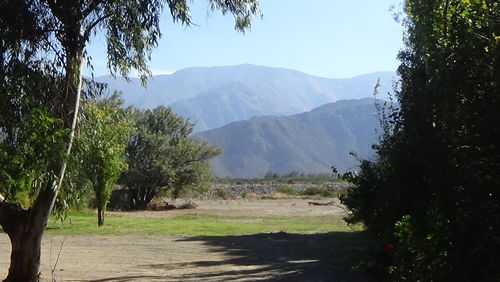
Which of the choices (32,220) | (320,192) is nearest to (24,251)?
(32,220)

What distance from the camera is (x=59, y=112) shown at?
912 centimetres

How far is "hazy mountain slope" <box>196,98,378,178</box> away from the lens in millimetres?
161250

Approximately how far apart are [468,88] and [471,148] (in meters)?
0.54

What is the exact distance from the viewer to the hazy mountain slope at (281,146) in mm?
161250

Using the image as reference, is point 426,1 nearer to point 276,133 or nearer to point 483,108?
point 483,108

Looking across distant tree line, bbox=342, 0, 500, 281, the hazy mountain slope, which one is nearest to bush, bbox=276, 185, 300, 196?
distant tree line, bbox=342, 0, 500, 281

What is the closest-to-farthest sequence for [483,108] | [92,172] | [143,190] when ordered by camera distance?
[483,108] → [92,172] → [143,190]

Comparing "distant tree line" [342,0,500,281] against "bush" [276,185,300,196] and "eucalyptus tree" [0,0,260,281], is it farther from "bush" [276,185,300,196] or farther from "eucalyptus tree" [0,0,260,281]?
"bush" [276,185,300,196]

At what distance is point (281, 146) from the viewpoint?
574 ft

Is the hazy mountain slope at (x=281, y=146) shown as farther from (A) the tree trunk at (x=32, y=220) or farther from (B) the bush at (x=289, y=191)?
(A) the tree trunk at (x=32, y=220)

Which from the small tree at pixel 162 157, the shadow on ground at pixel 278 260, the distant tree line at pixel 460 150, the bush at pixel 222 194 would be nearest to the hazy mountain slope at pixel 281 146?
the bush at pixel 222 194

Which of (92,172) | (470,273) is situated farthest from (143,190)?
(470,273)

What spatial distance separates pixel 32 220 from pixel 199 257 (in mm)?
6750

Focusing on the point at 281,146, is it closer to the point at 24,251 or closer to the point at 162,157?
the point at 162,157
